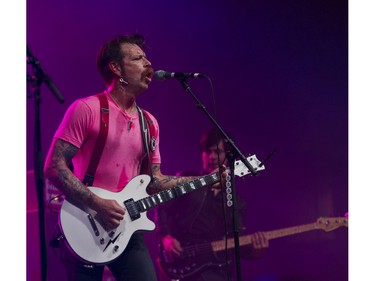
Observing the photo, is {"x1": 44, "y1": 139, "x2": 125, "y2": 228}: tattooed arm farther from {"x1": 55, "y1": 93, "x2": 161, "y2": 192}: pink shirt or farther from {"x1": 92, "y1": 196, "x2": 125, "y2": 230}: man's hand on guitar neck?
{"x1": 55, "y1": 93, "x2": 161, "y2": 192}: pink shirt

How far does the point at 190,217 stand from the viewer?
4.14 m

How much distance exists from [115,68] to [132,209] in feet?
2.62

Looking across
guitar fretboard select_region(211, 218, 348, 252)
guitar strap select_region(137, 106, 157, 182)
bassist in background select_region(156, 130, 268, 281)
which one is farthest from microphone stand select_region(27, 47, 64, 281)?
guitar fretboard select_region(211, 218, 348, 252)

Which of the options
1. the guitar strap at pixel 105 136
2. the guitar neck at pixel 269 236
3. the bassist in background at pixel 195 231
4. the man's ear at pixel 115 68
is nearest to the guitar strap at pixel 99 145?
the guitar strap at pixel 105 136

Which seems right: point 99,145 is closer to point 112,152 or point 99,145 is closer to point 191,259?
point 112,152

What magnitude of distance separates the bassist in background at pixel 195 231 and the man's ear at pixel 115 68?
1.22 metres

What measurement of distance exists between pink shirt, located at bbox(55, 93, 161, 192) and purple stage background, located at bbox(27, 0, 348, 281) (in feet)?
5.48

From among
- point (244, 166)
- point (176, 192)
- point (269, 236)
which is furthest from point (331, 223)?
point (176, 192)

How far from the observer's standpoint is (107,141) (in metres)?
2.77

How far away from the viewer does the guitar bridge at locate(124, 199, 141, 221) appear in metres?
2.70
